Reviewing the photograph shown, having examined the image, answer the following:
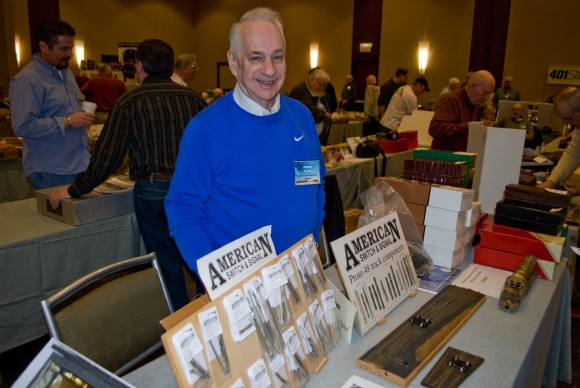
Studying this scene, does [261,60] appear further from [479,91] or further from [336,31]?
[336,31]

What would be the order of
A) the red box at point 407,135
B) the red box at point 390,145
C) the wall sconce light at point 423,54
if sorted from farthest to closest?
the wall sconce light at point 423,54
the red box at point 407,135
the red box at point 390,145

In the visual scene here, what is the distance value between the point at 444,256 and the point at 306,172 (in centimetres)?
74

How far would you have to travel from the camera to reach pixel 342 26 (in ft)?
37.8

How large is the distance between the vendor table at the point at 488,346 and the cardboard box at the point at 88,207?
1.30 m

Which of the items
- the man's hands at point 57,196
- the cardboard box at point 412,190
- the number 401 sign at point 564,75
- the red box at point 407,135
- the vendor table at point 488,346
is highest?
the number 401 sign at point 564,75

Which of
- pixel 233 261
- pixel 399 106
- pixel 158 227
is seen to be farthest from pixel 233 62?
pixel 399 106

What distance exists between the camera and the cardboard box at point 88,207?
7.07 feet

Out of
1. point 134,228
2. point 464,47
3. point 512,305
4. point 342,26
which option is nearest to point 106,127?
point 134,228

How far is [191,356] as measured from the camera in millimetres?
760

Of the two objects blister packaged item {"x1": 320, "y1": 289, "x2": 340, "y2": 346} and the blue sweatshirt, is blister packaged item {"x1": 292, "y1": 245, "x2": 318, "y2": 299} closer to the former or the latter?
blister packaged item {"x1": 320, "y1": 289, "x2": 340, "y2": 346}

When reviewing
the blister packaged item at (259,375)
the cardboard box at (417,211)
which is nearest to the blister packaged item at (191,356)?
the blister packaged item at (259,375)

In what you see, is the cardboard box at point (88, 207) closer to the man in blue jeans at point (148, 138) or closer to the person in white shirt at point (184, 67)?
the man in blue jeans at point (148, 138)

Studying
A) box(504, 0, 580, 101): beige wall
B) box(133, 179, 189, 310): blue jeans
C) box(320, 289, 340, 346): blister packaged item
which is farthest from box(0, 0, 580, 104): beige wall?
box(320, 289, 340, 346): blister packaged item

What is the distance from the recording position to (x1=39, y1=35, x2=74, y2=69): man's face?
7.61 feet
